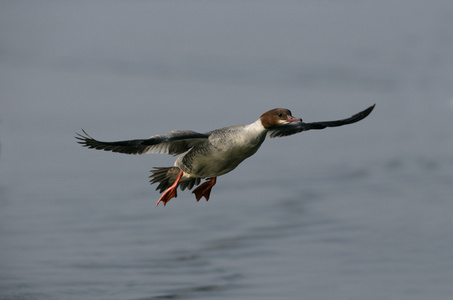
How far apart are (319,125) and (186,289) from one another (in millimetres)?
35648

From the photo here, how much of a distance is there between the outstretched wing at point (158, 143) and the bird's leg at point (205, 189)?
1.52m

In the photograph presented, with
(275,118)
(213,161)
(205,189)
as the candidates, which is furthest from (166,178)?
(275,118)

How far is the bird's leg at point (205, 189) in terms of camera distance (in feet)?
48.6

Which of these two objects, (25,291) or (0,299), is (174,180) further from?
(25,291)

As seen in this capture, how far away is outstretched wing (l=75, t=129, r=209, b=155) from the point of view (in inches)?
482

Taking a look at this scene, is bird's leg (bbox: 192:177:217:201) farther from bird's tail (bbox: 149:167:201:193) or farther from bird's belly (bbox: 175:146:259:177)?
bird's belly (bbox: 175:146:259:177)

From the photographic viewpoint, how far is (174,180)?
49.0 ft

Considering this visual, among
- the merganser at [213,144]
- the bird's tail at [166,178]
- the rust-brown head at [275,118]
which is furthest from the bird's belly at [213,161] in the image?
the bird's tail at [166,178]

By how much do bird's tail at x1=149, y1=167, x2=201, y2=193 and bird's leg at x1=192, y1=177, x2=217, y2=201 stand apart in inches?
5.3

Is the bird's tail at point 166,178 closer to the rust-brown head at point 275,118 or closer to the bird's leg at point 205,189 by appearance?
the bird's leg at point 205,189

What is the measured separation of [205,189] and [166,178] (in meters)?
0.77

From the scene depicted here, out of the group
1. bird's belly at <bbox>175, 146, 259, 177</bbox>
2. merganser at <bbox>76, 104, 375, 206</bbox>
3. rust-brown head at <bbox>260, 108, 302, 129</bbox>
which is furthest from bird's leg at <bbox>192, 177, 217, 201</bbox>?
rust-brown head at <bbox>260, 108, 302, 129</bbox>

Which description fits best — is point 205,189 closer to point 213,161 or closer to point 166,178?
point 166,178

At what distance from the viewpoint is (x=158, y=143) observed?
12.4 meters
